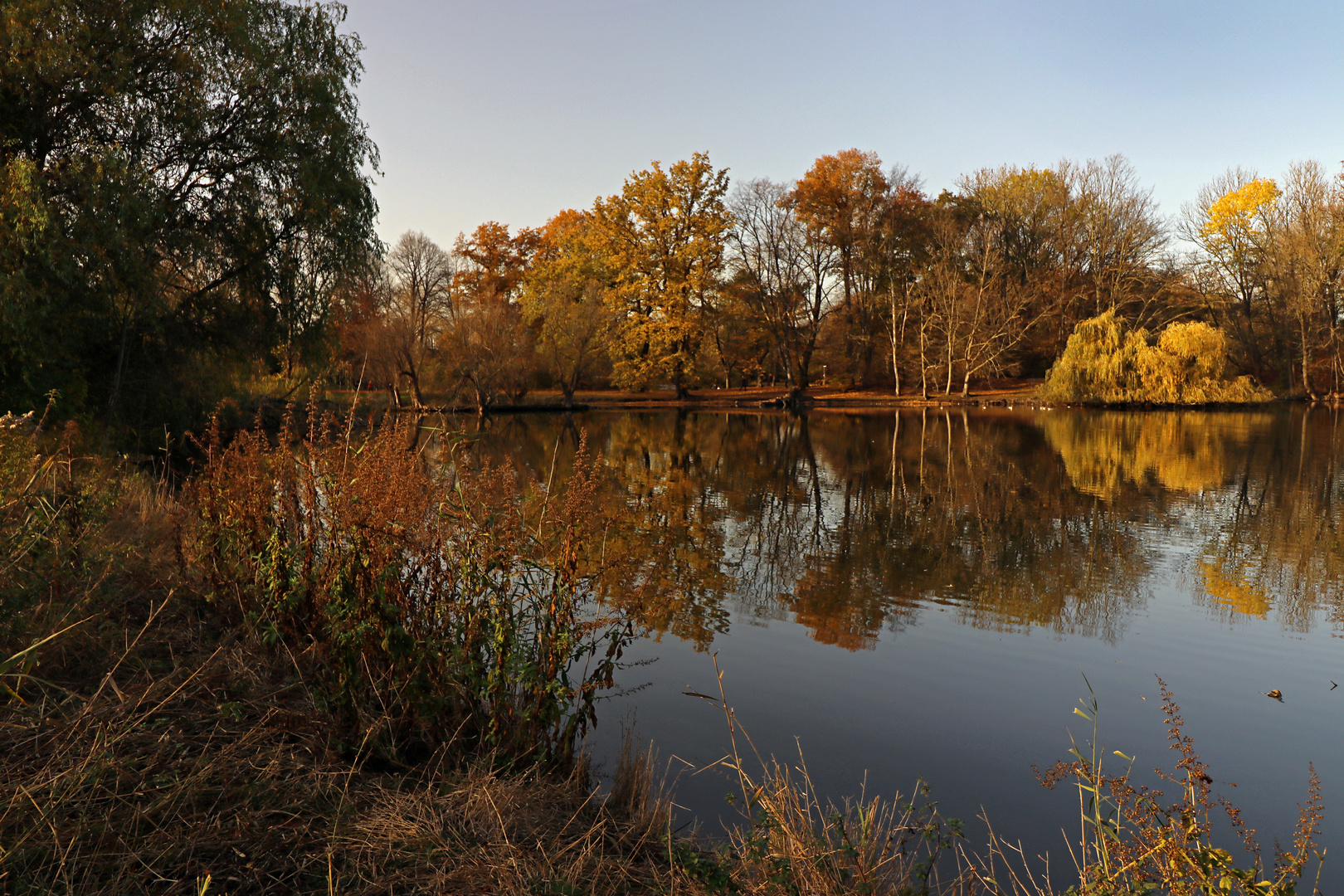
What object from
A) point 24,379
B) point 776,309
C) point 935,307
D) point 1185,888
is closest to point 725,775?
point 1185,888

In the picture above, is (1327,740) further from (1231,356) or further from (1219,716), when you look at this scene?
(1231,356)

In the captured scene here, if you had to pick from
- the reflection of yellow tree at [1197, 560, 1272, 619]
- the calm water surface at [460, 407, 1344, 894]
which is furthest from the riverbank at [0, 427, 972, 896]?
the reflection of yellow tree at [1197, 560, 1272, 619]

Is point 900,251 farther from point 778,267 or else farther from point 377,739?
point 377,739

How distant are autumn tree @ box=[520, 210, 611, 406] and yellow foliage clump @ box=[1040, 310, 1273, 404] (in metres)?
22.2

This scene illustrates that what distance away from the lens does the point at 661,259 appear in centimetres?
4281

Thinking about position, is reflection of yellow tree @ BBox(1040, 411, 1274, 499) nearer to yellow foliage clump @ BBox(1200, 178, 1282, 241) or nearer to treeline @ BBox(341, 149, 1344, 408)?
treeline @ BBox(341, 149, 1344, 408)

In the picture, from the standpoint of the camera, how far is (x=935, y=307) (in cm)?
4203

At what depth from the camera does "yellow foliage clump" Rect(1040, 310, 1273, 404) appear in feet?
119

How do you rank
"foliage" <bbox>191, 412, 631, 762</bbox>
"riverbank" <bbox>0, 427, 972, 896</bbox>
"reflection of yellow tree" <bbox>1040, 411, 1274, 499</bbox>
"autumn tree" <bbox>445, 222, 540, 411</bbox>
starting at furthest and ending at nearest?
"autumn tree" <bbox>445, 222, 540, 411</bbox>, "reflection of yellow tree" <bbox>1040, 411, 1274, 499</bbox>, "foliage" <bbox>191, 412, 631, 762</bbox>, "riverbank" <bbox>0, 427, 972, 896</bbox>

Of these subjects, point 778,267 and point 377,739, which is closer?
point 377,739

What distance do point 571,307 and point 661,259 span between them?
19.2ft

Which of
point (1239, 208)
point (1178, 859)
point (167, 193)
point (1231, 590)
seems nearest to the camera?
point (1178, 859)

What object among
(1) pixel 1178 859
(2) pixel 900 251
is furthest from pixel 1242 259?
(1) pixel 1178 859

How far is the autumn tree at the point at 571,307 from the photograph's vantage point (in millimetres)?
40094
